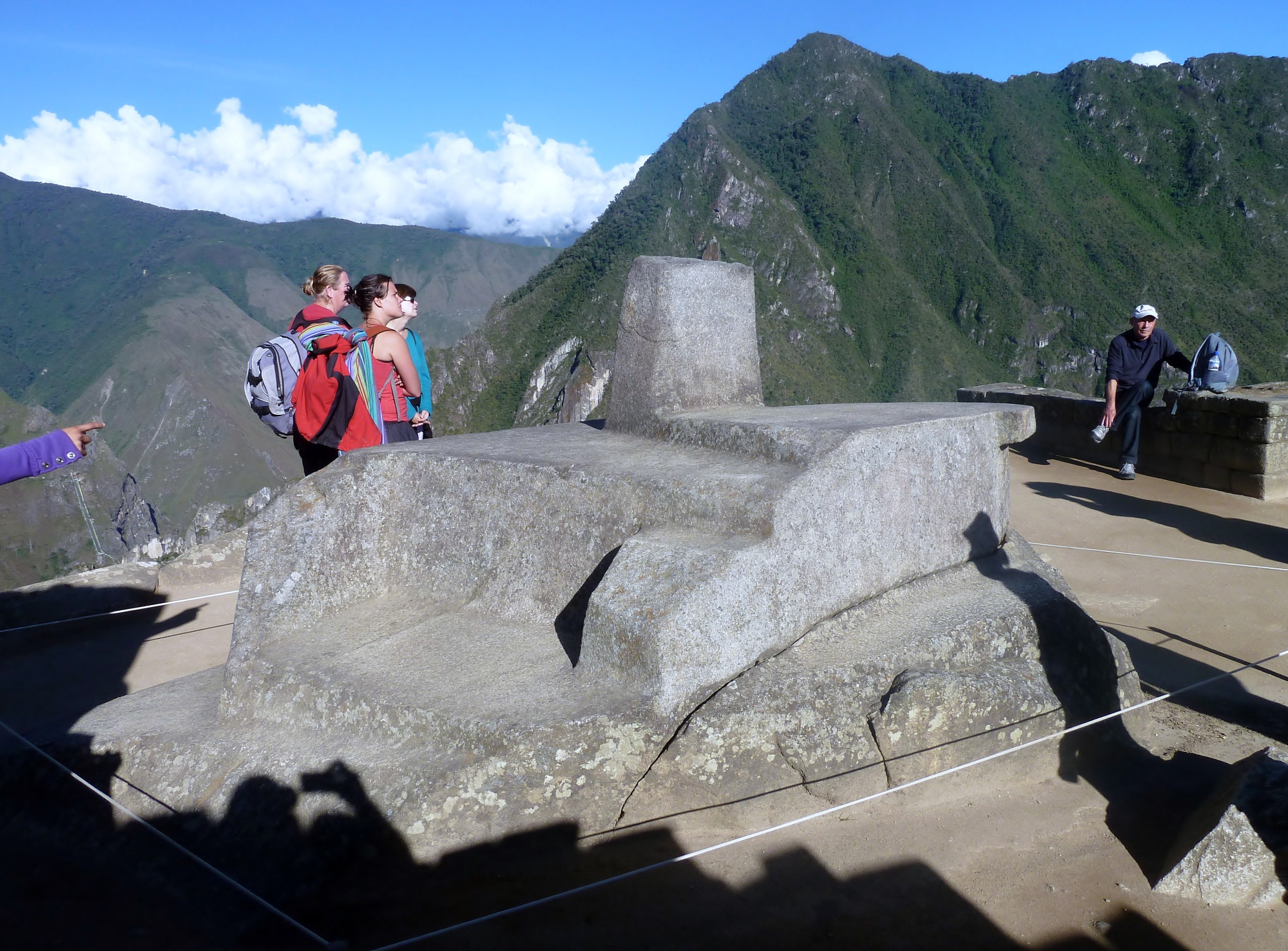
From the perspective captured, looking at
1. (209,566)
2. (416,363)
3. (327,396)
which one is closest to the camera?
(327,396)

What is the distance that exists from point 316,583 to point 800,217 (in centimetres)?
7878

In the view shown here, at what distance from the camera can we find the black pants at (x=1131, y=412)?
7078 mm

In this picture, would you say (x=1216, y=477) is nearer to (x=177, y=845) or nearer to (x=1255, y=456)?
(x=1255, y=456)

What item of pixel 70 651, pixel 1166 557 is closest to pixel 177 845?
pixel 70 651

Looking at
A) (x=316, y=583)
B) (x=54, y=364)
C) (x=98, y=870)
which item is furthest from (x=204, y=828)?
(x=54, y=364)

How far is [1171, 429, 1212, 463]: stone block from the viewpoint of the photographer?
6930 mm

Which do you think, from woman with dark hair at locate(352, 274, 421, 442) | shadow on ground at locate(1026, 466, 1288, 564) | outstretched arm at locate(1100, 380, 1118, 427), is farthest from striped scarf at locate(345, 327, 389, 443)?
outstretched arm at locate(1100, 380, 1118, 427)

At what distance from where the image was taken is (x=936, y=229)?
79.4m

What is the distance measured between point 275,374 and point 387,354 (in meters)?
0.51

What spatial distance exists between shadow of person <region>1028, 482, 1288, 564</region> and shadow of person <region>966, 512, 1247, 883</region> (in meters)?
2.88

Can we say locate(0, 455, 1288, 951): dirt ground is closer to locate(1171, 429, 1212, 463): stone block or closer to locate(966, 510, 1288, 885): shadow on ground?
locate(966, 510, 1288, 885): shadow on ground

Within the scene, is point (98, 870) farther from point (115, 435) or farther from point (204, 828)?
point (115, 435)

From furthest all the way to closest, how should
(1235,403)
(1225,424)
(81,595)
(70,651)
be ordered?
(1225,424)
(1235,403)
(81,595)
(70,651)

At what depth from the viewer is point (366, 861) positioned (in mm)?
2404
